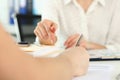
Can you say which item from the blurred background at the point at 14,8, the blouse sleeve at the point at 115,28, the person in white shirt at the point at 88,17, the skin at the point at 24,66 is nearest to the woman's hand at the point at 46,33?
the person in white shirt at the point at 88,17

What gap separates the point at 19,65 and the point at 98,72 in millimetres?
350

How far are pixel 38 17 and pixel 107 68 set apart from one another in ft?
5.17

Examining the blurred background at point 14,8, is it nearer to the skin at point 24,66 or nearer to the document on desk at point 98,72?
the document on desk at point 98,72

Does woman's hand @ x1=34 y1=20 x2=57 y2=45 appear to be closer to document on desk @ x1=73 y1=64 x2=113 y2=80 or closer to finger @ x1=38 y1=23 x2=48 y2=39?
finger @ x1=38 y1=23 x2=48 y2=39

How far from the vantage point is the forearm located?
0.47 m

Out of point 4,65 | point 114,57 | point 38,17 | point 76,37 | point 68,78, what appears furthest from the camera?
point 38,17

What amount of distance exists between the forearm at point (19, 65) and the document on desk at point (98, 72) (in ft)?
0.61

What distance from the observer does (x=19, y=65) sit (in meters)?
0.48

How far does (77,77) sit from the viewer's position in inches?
27.8

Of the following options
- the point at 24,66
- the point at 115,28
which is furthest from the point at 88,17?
the point at 24,66

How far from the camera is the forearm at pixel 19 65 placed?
467 millimetres

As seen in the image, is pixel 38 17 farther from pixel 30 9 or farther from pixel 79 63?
pixel 79 63

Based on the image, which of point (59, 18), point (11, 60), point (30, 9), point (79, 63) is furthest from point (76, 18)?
point (30, 9)

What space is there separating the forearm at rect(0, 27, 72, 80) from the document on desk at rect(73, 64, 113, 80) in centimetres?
19
